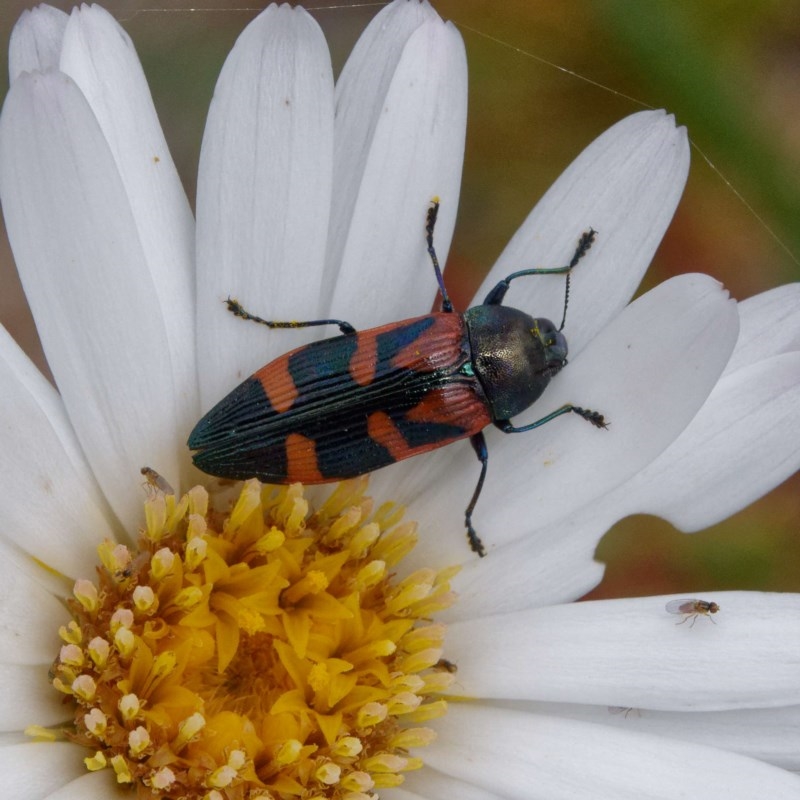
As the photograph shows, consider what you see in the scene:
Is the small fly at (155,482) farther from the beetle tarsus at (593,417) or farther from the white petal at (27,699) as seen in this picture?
the beetle tarsus at (593,417)

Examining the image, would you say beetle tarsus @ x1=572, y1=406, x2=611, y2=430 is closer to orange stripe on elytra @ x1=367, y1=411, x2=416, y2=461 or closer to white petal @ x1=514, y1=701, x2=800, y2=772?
orange stripe on elytra @ x1=367, y1=411, x2=416, y2=461

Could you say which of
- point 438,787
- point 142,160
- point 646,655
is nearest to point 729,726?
point 646,655

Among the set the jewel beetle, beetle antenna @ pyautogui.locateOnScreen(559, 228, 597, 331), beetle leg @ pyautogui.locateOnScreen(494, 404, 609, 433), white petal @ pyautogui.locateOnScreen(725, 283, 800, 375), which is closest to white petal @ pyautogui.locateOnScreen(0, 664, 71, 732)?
the jewel beetle

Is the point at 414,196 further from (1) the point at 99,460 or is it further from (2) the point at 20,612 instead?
(2) the point at 20,612

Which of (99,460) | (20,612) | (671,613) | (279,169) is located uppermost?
(279,169)

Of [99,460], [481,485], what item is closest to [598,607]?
[481,485]

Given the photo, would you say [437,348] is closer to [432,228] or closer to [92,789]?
[432,228]
